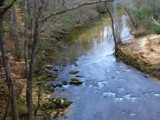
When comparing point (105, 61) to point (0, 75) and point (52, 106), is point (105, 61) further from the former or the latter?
point (0, 75)

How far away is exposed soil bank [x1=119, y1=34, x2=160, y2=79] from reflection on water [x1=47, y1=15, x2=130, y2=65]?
4412mm

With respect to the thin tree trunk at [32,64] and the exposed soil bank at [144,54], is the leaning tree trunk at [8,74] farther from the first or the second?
the exposed soil bank at [144,54]

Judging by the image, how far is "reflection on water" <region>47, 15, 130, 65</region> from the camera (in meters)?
27.3

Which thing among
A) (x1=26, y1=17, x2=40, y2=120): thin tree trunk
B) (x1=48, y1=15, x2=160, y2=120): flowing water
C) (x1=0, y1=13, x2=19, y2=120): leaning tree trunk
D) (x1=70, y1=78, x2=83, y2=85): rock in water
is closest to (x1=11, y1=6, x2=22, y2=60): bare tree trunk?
(x1=48, y1=15, x2=160, y2=120): flowing water

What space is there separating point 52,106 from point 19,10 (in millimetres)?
13141

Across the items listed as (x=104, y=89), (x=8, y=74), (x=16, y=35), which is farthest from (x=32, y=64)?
(x=16, y=35)

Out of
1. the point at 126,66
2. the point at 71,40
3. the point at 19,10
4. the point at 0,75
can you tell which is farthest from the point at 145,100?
the point at 71,40

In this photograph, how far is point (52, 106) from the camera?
16.0 m

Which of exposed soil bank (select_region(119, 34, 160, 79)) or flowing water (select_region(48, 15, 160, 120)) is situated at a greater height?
exposed soil bank (select_region(119, 34, 160, 79))

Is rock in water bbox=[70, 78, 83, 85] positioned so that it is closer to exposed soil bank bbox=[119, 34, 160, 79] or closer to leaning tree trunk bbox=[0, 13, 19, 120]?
exposed soil bank bbox=[119, 34, 160, 79]

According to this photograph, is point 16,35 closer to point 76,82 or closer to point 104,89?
point 76,82

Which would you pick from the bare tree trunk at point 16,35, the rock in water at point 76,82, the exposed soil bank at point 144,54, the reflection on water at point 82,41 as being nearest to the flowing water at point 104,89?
the reflection on water at point 82,41

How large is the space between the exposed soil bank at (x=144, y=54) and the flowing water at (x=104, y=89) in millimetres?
669

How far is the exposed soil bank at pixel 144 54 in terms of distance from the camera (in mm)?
21147
